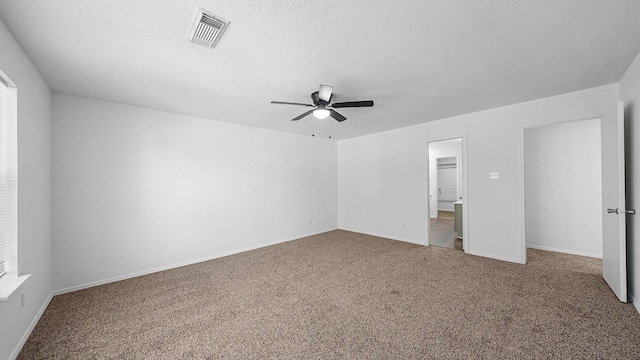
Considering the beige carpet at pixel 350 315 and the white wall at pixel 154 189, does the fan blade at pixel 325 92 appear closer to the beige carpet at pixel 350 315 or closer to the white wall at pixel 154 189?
the beige carpet at pixel 350 315

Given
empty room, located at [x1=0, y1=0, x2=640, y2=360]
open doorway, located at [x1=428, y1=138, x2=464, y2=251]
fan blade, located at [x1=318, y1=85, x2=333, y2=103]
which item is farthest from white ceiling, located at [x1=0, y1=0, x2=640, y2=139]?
open doorway, located at [x1=428, y1=138, x2=464, y2=251]

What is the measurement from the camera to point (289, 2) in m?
1.51

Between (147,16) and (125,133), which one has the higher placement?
(147,16)

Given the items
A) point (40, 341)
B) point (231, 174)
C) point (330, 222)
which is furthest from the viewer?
point (330, 222)

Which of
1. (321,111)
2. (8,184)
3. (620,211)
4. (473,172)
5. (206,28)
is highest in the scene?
(206,28)

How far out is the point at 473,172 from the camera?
402cm

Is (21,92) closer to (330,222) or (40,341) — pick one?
(40,341)

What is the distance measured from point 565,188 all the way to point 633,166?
2035 mm

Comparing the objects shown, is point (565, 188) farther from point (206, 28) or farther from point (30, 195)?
point (30, 195)

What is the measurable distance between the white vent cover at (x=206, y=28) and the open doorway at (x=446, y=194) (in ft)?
14.9

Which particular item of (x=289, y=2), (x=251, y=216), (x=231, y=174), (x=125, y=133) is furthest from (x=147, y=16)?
(x=251, y=216)

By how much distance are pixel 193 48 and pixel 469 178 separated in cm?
439

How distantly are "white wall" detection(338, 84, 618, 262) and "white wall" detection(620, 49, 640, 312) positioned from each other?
520mm

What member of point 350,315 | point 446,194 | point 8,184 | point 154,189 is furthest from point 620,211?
point 446,194
